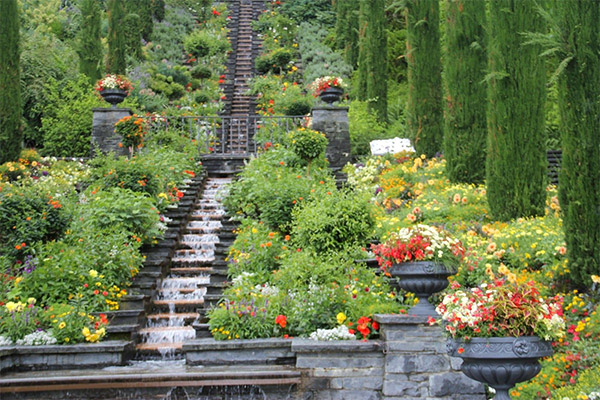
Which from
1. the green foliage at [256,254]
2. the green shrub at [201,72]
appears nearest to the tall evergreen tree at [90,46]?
the green shrub at [201,72]

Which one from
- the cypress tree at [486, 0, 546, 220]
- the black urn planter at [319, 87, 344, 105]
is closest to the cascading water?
the black urn planter at [319, 87, 344, 105]

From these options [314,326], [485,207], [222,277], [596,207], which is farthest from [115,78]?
[596,207]

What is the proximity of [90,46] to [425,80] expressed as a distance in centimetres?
950

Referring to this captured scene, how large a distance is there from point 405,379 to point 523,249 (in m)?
2.74

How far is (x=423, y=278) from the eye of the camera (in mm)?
7289

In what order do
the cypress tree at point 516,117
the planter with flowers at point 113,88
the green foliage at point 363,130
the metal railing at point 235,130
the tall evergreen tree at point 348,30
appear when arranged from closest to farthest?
the cypress tree at point 516,117
the planter with flowers at point 113,88
the metal railing at point 235,130
the green foliage at point 363,130
the tall evergreen tree at point 348,30

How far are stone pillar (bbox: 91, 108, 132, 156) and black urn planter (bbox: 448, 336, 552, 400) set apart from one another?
1126 centimetres

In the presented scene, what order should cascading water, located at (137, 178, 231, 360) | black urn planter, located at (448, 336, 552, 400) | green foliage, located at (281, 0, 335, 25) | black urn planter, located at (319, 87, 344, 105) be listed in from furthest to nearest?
green foliage, located at (281, 0, 335, 25)
black urn planter, located at (319, 87, 344, 105)
cascading water, located at (137, 178, 231, 360)
black urn planter, located at (448, 336, 552, 400)

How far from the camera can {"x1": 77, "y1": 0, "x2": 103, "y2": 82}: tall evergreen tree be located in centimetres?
1922

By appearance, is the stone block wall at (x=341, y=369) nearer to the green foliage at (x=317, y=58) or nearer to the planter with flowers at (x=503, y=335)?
the planter with flowers at (x=503, y=335)

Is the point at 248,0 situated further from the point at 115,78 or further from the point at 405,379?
the point at 405,379

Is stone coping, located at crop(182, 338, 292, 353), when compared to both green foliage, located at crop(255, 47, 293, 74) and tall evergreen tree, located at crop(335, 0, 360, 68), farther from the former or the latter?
tall evergreen tree, located at crop(335, 0, 360, 68)

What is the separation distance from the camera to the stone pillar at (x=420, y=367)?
6840 millimetres

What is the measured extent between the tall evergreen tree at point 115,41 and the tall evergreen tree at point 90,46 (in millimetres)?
1236
